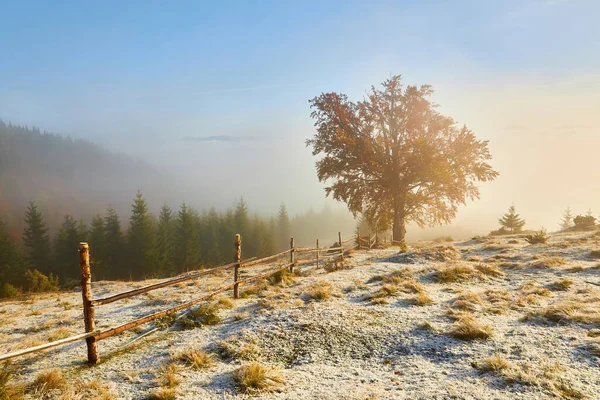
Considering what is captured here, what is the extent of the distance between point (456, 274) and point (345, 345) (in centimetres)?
692

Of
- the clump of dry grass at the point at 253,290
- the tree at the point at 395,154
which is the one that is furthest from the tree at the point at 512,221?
the clump of dry grass at the point at 253,290

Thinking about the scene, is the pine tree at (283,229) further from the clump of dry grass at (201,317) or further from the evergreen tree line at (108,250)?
the clump of dry grass at (201,317)

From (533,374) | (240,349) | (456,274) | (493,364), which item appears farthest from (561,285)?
(240,349)

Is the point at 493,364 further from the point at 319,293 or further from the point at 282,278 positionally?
the point at 282,278

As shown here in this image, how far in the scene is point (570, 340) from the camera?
218 inches

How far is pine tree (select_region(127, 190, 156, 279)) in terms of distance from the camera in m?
45.5

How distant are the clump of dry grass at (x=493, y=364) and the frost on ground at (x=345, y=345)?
22 mm

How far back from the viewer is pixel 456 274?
1106 cm

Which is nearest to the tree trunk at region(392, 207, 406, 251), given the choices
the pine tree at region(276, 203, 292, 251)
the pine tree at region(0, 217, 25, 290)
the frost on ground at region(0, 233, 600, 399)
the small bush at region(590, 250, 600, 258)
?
the small bush at region(590, 250, 600, 258)

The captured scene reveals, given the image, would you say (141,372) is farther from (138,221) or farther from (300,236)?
(300,236)

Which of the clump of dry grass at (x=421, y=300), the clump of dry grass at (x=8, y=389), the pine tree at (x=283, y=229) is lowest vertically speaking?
the pine tree at (x=283, y=229)

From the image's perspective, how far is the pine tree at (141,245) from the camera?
4547 cm

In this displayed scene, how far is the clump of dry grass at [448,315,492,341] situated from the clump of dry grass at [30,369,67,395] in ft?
22.6

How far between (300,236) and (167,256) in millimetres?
83682
